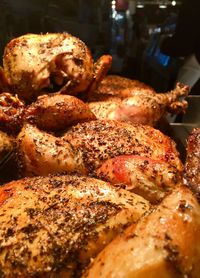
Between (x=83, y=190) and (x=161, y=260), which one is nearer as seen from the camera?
(x=161, y=260)

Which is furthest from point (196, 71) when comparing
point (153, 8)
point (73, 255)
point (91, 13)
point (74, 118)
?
point (73, 255)

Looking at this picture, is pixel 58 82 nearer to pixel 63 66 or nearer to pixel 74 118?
pixel 63 66

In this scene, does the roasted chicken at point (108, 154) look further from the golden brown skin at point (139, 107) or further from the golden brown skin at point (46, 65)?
the golden brown skin at point (46, 65)

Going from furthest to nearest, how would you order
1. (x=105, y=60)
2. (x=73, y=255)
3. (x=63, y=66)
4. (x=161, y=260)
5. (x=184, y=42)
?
(x=184, y=42) < (x=105, y=60) < (x=63, y=66) < (x=73, y=255) < (x=161, y=260)

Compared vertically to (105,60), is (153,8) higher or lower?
higher

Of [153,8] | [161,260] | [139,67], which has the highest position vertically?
[153,8]

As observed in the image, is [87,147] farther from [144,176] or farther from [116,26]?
[116,26]

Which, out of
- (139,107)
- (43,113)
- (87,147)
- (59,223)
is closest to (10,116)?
(43,113)

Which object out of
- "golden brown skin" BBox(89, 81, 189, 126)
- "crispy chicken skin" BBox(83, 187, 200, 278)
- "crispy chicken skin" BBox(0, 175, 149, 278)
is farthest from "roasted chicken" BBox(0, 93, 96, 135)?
"crispy chicken skin" BBox(83, 187, 200, 278)

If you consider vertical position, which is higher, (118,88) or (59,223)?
(59,223)
